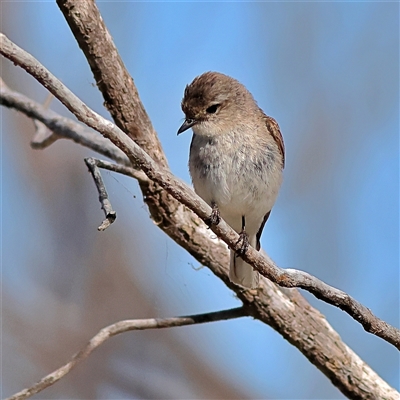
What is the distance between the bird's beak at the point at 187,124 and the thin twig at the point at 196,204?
3.22 ft

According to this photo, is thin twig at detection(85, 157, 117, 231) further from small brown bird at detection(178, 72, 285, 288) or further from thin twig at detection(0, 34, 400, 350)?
small brown bird at detection(178, 72, 285, 288)

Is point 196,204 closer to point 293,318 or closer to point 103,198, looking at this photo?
point 103,198

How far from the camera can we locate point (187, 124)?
363cm

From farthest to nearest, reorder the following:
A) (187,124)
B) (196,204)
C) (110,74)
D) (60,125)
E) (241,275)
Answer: (60,125) < (187,124) < (241,275) < (110,74) < (196,204)

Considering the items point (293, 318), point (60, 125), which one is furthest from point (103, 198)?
point (293, 318)

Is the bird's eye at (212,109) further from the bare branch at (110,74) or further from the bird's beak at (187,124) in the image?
the bare branch at (110,74)

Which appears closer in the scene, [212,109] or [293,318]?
[293,318]

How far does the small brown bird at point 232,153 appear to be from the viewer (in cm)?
351

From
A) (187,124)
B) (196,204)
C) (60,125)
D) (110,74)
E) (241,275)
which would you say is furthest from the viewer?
(60,125)

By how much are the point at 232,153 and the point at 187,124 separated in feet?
1.01

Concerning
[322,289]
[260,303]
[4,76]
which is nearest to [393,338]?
[322,289]

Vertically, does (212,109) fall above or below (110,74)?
above

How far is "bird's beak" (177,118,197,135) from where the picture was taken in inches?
142

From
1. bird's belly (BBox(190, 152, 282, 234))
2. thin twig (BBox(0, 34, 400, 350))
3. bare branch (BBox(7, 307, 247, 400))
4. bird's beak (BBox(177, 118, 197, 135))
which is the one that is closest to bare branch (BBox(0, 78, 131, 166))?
bird's beak (BBox(177, 118, 197, 135))
